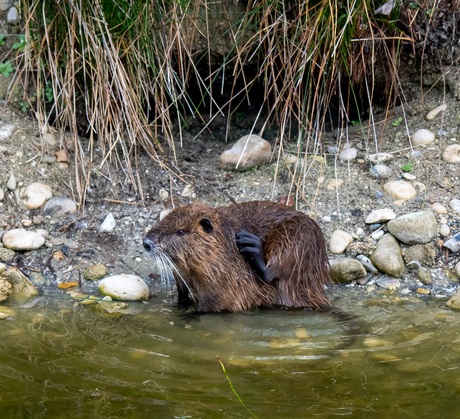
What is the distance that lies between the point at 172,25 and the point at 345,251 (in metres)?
1.57

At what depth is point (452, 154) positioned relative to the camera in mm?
4656

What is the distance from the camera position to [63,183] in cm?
459

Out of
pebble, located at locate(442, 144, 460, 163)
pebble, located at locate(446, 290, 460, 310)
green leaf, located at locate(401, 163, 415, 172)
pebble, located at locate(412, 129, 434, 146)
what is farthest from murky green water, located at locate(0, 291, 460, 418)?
pebble, located at locate(412, 129, 434, 146)

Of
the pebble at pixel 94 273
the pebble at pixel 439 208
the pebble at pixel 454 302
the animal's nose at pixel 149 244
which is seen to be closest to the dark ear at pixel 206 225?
the animal's nose at pixel 149 244

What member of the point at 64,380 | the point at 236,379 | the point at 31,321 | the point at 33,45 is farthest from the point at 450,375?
the point at 33,45

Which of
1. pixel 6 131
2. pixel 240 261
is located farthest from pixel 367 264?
pixel 6 131

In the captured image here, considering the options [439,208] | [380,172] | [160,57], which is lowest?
[439,208]

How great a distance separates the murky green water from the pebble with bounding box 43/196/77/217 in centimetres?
72

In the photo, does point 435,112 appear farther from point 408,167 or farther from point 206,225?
point 206,225

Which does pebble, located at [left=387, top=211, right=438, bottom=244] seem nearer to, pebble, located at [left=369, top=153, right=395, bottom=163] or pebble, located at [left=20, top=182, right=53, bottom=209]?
pebble, located at [left=369, top=153, right=395, bottom=163]

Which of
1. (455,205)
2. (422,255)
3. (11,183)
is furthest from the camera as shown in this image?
(11,183)

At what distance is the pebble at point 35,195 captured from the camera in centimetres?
447

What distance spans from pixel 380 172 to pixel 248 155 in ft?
2.53

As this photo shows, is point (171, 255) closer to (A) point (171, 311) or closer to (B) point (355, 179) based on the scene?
(A) point (171, 311)
